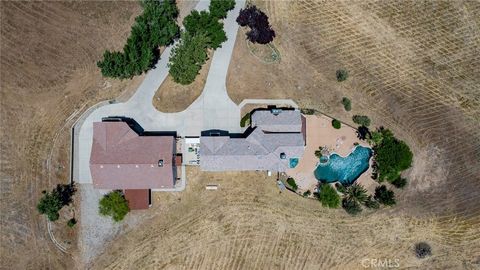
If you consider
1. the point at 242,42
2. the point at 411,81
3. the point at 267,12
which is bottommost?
the point at 411,81

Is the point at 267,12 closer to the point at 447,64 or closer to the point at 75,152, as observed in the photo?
the point at 447,64

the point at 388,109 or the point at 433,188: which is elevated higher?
the point at 388,109

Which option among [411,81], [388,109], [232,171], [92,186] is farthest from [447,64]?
[92,186]

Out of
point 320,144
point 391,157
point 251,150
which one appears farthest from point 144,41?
point 391,157

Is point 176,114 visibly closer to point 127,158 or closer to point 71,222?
point 127,158

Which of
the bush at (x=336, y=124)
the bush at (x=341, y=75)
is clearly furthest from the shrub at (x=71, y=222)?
the bush at (x=341, y=75)

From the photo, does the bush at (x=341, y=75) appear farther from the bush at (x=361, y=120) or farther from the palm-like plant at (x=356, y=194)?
the palm-like plant at (x=356, y=194)
